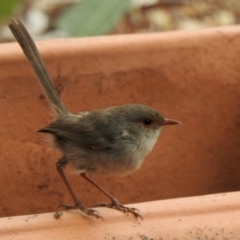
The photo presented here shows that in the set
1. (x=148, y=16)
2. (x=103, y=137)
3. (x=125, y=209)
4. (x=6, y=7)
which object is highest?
(x=148, y=16)

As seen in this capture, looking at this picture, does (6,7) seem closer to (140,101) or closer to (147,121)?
(140,101)

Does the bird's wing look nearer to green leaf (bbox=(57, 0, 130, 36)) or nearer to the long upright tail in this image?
the long upright tail

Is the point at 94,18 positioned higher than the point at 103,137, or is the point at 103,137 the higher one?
the point at 94,18

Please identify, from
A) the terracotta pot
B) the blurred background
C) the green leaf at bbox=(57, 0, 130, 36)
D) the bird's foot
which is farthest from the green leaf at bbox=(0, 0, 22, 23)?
the blurred background

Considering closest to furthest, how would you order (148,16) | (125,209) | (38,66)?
(125,209), (38,66), (148,16)

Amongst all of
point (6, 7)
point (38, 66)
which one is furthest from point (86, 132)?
point (6, 7)

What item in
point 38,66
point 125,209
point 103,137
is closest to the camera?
point 125,209

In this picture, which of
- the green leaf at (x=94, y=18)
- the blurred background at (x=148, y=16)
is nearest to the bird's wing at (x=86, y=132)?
the green leaf at (x=94, y=18)
